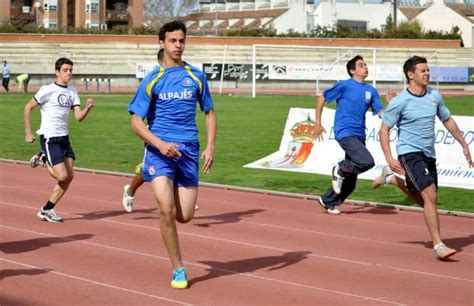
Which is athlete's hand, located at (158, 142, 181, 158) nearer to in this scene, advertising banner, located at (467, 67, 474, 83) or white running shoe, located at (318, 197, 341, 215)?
Answer: white running shoe, located at (318, 197, 341, 215)

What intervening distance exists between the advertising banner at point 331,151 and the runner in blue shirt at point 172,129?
8.81 metres

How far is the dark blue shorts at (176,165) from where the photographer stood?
8.76 m

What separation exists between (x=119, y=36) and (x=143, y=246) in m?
62.5

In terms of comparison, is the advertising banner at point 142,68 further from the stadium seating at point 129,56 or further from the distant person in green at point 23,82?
the distant person in green at point 23,82

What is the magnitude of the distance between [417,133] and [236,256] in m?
2.10

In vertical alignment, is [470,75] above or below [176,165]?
below

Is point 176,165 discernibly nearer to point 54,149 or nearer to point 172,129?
point 172,129

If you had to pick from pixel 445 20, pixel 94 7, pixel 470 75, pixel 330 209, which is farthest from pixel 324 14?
pixel 330 209

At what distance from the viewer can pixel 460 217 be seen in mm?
13836

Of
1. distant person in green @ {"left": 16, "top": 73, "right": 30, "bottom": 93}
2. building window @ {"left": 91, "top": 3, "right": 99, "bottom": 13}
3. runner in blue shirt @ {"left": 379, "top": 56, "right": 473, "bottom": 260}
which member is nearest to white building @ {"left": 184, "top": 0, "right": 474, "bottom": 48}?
building window @ {"left": 91, "top": 3, "right": 99, "bottom": 13}

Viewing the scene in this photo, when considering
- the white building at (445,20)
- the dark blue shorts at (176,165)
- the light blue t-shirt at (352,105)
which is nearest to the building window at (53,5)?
the white building at (445,20)

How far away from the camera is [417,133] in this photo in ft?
34.8

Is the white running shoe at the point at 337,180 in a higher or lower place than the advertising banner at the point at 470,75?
higher

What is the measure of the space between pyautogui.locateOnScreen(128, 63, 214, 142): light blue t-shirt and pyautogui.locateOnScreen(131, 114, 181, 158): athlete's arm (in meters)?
0.09
